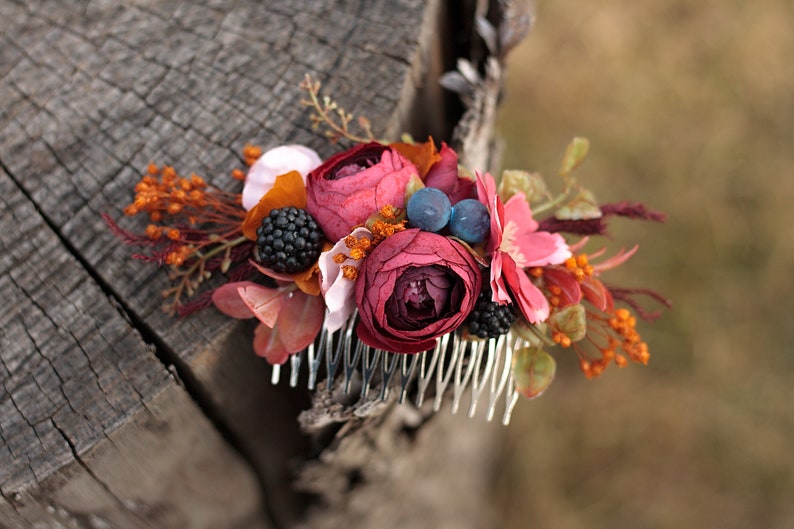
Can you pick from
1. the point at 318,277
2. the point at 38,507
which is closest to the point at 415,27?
the point at 318,277

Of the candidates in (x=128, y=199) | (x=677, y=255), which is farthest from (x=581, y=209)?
(x=677, y=255)

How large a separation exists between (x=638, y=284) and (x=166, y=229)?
1.74m

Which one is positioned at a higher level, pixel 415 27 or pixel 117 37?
pixel 117 37

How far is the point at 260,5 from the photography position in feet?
3.95

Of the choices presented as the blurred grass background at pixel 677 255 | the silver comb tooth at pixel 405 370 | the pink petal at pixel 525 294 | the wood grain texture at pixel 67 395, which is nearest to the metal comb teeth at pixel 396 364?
the silver comb tooth at pixel 405 370

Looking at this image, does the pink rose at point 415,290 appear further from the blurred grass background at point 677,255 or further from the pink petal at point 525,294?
the blurred grass background at point 677,255

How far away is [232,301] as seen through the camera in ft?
3.13

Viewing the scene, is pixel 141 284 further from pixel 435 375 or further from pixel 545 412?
pixel 545 412

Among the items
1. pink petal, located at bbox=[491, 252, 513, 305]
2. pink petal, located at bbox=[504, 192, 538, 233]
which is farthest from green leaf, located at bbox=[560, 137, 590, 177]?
pink petal, located at bbox=[491, 252, 513, 305]

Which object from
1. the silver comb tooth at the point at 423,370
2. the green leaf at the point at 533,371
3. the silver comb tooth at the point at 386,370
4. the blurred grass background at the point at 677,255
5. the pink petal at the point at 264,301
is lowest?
the blurred grass background at the point at 677,255

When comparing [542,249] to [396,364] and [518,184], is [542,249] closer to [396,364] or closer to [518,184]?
[518,184]

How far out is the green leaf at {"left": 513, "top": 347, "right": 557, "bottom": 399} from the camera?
0.98 metres

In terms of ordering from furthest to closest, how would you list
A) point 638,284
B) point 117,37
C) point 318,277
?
1. point 638,284
2. point 117,37
3. point 318,277

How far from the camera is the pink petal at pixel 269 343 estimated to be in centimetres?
97
